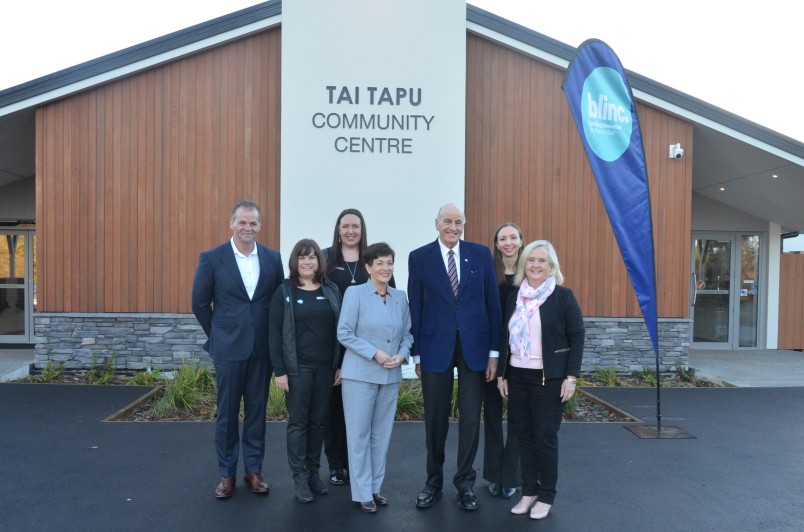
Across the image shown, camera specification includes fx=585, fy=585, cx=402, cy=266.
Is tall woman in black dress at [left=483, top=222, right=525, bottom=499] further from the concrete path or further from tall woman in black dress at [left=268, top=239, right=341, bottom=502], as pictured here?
the concrete path

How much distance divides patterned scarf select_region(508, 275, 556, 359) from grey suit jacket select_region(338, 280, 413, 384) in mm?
747

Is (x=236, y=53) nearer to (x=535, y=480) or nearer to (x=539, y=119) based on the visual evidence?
(x=539, y=119)

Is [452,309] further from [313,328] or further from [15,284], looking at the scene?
[15,284]

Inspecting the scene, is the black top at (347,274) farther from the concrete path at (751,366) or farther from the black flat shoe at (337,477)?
the concrete path at (751,366)

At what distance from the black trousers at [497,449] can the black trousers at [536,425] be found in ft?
0.54

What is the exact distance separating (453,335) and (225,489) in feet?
6.10

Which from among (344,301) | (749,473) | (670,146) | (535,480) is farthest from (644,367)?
(344,301)

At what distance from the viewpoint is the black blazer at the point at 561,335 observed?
3625 millimetres

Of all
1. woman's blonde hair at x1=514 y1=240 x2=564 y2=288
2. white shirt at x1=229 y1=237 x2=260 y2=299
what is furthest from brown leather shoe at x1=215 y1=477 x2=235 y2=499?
woman's blonde hair at x1=514 y1=240 x2=564 y2=288

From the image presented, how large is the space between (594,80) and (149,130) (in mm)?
5910

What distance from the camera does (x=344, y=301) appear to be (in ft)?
12.3

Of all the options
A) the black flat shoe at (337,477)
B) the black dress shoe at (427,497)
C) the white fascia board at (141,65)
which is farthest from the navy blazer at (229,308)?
the white fascia board at (141,65)

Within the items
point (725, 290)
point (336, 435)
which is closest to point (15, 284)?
point (336, 435)

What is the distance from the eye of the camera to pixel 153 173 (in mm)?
8062
